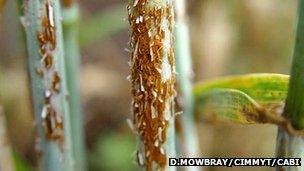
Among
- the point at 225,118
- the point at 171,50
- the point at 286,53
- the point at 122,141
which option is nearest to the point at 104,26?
the point at 122,141

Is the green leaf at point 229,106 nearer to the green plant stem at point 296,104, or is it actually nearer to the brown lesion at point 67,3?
the green plant stem at point 296,104

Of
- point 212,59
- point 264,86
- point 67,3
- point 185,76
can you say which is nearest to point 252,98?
point 264,86

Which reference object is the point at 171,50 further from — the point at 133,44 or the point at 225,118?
the point at 225,118

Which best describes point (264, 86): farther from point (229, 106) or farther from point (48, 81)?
point (48, 81)

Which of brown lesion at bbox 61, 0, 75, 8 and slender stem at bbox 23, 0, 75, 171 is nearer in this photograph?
slender stem at bbox 23, 0, 75, 171

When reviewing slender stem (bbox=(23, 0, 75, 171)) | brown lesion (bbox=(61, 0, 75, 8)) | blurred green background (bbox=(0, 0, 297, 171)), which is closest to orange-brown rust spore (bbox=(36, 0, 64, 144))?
slender stem (bbox=(23, 0, 75, 171))

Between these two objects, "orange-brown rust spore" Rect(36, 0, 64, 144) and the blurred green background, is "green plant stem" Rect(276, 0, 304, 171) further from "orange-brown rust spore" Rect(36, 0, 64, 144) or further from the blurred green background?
the blurred green background
